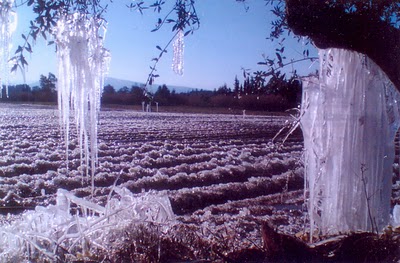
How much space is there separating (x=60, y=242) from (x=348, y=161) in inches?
60.1

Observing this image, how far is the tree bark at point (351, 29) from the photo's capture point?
2.06m

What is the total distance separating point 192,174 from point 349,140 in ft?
11.1

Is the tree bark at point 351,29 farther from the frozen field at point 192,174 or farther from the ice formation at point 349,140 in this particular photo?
the frozen field at point 192,174

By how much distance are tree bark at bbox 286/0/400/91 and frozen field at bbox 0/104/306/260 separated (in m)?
1.07

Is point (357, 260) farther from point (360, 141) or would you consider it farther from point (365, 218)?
point (360, 141)

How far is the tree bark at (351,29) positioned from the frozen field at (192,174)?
3.50ft

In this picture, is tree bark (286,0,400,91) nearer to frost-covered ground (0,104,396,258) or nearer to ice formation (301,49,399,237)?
ice formation (301,49,399,237)

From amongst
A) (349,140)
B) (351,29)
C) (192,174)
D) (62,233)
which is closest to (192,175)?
(192,174)

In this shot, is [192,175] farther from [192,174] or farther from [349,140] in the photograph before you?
[349,140]

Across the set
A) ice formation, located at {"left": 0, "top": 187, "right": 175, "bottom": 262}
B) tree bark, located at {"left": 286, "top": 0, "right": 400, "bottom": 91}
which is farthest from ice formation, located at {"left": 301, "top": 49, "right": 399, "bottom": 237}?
ice formation, located at {"left": 0, "top": 187, "right": 175, "bottom": 262}

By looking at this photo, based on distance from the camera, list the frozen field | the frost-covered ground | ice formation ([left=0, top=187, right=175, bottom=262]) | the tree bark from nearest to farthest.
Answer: the tree bark
ice formation ([left=0, top=187, right=175, bottom=262])
the frost-covered ground
the frozen field

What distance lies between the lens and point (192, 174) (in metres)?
5.70

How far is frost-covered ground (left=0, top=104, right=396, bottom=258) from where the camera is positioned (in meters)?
3.66

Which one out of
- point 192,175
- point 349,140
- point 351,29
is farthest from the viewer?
point 192,175
